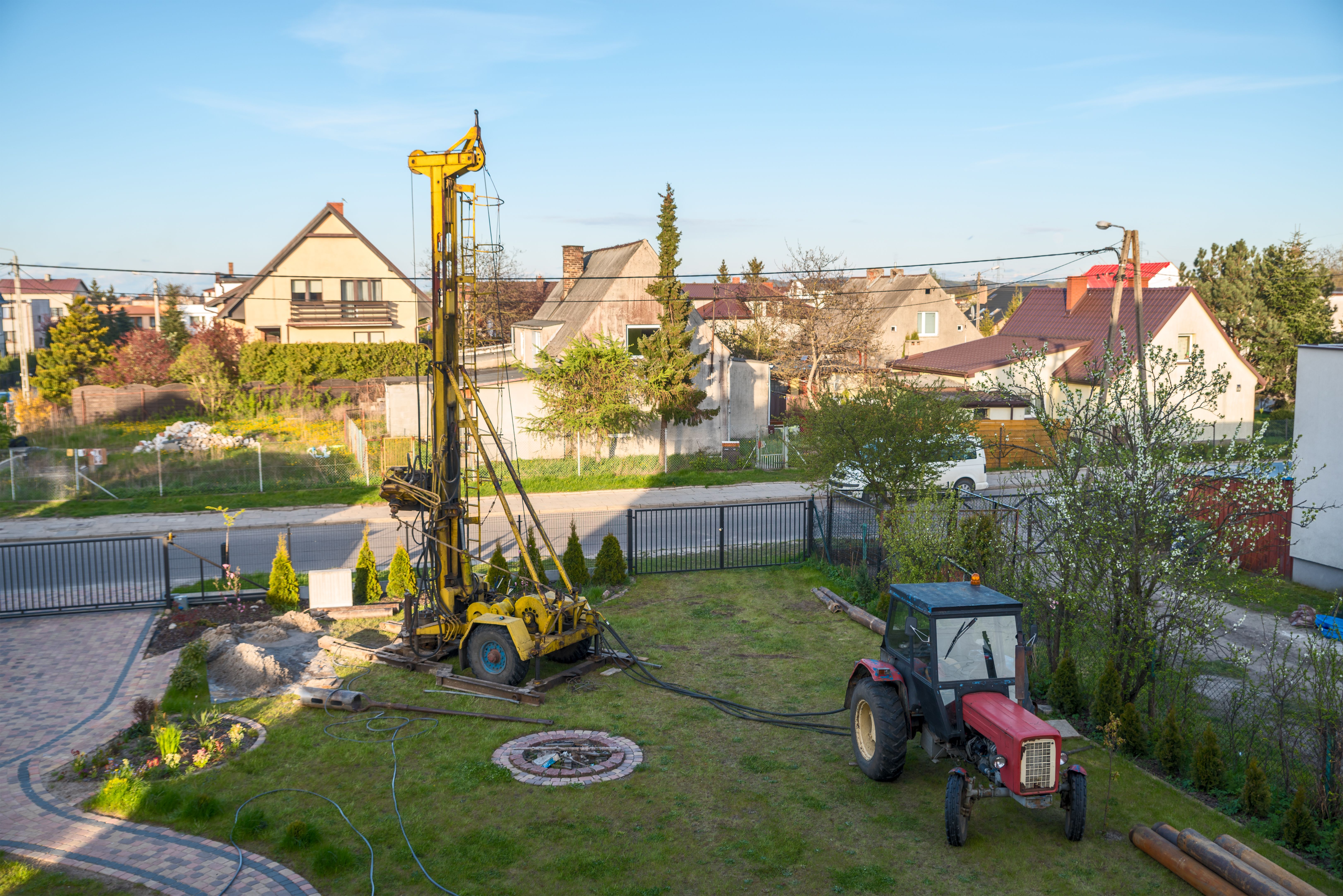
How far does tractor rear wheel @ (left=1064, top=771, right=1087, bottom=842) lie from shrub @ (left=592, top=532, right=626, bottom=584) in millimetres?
10812

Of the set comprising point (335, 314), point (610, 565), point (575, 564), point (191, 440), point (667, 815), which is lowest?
point (667, 815)

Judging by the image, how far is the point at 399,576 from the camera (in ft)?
55.9

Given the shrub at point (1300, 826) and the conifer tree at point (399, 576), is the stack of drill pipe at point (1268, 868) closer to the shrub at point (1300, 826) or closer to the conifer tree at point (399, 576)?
the shrub at point (1300, 826)

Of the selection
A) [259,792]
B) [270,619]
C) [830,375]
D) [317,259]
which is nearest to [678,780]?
[259,792]

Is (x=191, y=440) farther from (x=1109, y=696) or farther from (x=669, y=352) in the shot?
(x=1109, y=696)

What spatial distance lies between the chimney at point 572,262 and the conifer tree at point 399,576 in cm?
2787

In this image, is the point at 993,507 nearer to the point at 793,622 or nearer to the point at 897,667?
the point at 793,622

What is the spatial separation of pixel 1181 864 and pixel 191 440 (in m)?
33.4

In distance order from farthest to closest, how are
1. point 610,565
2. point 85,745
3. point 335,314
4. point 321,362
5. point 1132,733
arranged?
1. point 335,314
2. point 321,362
3. point 610,565
4. point 85,745
5. point 1132,733

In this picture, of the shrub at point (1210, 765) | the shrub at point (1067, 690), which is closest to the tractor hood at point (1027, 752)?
the shrub at point (1210, 765)

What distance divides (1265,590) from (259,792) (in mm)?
12167

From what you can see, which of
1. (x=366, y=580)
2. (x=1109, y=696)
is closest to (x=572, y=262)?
(x=366, y=580)

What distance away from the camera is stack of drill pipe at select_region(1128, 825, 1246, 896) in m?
7.78

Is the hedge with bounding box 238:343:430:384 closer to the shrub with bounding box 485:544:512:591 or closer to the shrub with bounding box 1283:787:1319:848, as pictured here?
the shrub with bounding box 485:544:512:591
